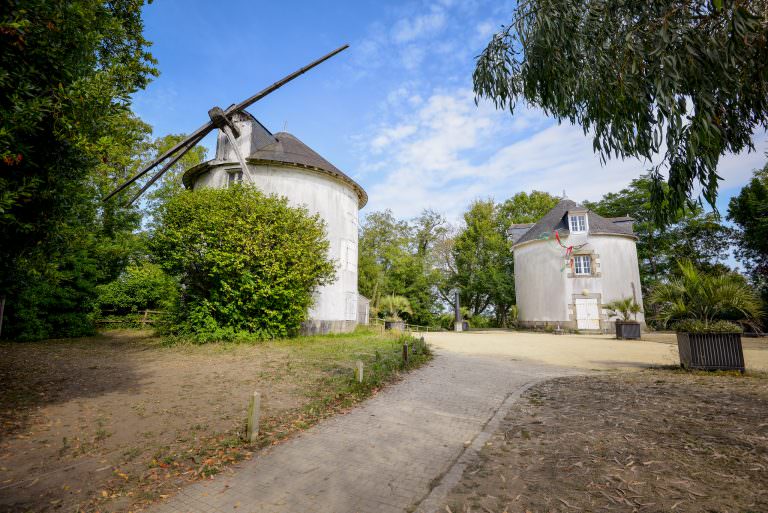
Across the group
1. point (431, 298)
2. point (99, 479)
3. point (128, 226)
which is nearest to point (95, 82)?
point (99, 479)

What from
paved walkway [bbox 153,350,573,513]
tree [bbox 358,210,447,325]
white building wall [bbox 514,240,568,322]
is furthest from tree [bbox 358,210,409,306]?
paved walkway [bbox 153,350,573,513]

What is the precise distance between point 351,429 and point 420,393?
8.11 feet

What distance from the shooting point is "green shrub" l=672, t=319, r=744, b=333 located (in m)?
8.61

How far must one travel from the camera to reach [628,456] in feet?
13.1

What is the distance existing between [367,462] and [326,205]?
602 inches

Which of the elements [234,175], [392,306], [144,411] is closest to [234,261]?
[234,175]

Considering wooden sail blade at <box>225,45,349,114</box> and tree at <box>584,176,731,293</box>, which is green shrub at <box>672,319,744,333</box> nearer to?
wooden sail blade at <box>225,45,349,114</box>

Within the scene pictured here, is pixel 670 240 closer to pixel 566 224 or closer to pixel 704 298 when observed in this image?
pixel 566 224

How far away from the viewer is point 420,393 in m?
7.51

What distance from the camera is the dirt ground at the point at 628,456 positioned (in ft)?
10.4

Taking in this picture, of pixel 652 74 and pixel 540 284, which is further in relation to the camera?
pixel 540 284

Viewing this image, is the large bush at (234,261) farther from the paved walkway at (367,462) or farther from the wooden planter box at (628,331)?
the wooden planter box at (628,331)

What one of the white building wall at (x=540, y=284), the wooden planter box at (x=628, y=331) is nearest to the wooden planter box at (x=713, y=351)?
the wooden planter box at (x=628, y=331)

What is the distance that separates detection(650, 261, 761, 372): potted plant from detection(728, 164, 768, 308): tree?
63.3 feet
